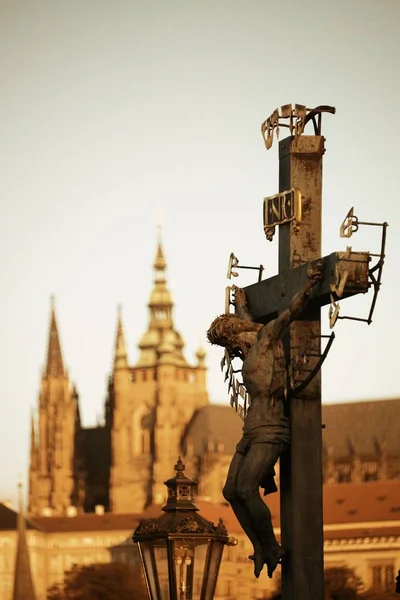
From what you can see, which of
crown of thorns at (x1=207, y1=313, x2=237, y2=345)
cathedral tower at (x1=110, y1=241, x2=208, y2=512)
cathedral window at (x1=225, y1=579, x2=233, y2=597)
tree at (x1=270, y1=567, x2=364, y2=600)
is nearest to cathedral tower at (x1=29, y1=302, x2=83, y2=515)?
cathedral tower at (x1=110, y1=241, x2=208, y2=512)

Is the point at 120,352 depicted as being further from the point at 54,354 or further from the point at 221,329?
the point at 221,329

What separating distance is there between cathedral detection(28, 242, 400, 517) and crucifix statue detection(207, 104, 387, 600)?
478 feet

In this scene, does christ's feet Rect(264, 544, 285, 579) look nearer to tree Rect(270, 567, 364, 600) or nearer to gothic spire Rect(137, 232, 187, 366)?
tree Rect(270, 567, 364, 600)

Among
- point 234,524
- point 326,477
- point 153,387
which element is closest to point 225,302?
point 234,524

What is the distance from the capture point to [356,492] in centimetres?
14925

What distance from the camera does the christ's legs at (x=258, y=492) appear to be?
11328mm

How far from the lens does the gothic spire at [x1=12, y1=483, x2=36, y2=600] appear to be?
141 meters

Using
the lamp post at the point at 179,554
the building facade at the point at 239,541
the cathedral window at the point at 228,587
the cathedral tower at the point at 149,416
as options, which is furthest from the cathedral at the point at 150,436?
the lamp post at the point at 179,554

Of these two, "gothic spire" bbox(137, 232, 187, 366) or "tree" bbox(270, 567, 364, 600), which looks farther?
"gothic spire" bbox(137, 232, 187, 366)

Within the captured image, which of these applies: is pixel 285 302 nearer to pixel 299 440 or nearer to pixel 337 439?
pixel 299 440

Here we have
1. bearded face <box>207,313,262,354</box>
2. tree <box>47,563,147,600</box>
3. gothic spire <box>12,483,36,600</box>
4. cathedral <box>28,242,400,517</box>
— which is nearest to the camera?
bearded face <box>207,313,262,354</box>

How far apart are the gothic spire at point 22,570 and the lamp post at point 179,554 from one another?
410 ft

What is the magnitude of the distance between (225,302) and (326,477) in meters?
144

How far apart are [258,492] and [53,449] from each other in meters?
156
